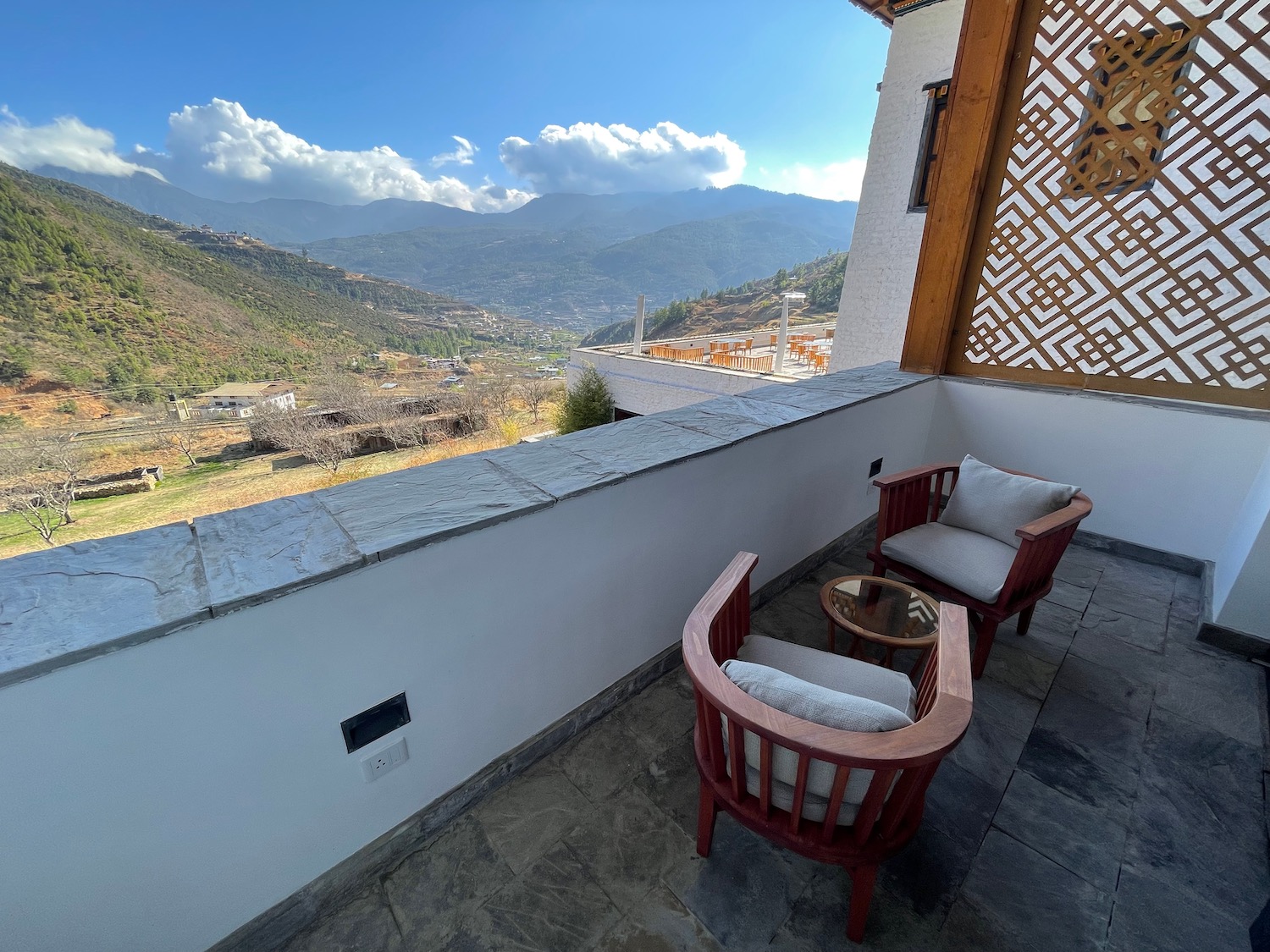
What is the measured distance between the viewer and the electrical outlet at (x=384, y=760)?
1117 mm

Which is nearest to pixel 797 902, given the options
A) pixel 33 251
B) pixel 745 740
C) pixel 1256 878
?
pixel 745 740

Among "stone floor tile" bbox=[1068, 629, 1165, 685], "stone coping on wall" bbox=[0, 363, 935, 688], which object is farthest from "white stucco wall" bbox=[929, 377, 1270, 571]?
"stone coping on wall" bbox=[0, 363, 935, 688]

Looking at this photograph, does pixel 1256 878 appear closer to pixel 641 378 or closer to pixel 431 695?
pixel 431 695

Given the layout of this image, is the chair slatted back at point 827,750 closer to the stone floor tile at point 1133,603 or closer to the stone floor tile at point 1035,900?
the stone floor tile at point 1035,900

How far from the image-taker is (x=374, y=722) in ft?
3.61

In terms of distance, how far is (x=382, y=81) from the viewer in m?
38.9

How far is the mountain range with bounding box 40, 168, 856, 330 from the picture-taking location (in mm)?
34875

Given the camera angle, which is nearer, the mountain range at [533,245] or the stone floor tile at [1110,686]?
the stone floor tile at [1110,686]

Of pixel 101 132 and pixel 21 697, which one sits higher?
pixel 101 132

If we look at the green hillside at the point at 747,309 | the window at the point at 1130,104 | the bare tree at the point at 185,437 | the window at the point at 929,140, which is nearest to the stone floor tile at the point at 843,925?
the window at the point at 1130,104

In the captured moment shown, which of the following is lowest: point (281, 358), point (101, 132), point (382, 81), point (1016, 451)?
point (281, 358)

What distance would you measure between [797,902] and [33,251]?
2497 centimetres

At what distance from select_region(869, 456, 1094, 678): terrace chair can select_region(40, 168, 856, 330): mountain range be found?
28.8m

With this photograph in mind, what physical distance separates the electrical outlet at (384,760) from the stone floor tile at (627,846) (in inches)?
18.7
